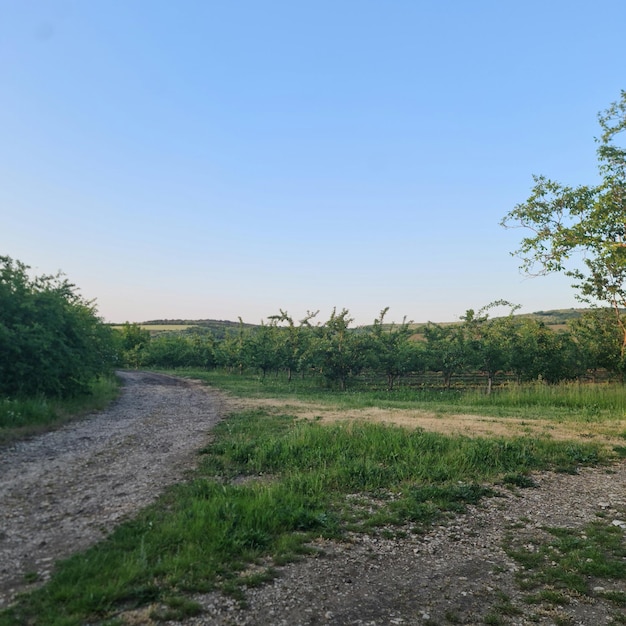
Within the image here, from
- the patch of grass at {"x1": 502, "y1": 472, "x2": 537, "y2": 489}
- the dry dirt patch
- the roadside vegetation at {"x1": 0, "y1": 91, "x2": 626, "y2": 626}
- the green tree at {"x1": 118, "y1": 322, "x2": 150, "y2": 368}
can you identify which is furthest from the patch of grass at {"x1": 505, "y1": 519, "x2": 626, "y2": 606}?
the green tree at {"x1": 118, "y1": 322, "x2": 150, "y2": 368}

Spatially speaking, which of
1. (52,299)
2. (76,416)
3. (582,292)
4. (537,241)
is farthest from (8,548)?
(582,292)

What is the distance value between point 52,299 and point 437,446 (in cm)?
1344

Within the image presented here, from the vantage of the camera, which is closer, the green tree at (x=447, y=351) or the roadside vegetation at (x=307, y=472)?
the roadside vegetation at (x=307, y=472)

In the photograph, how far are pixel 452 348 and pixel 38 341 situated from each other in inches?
918

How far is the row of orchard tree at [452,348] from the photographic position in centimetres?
2802

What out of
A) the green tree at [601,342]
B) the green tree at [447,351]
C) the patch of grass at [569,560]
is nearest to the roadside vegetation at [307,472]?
the patch of grass at [569,560]

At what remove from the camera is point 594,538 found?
5.75 meters

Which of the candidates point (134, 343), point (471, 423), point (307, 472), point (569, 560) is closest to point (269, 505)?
point (307, 472)

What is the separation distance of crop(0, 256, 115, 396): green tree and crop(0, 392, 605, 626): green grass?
656cm

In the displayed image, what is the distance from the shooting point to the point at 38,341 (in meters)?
13.8

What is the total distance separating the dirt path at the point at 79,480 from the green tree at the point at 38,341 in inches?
81.9

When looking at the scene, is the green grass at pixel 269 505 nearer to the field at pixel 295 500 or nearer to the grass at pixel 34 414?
the field at pixel 295 500

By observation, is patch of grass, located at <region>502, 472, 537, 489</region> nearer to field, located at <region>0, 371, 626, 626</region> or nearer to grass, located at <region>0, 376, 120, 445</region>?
field, located at <region>0, 371, 626, 626</region>

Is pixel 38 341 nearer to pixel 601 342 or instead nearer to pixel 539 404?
pixel 539 404
